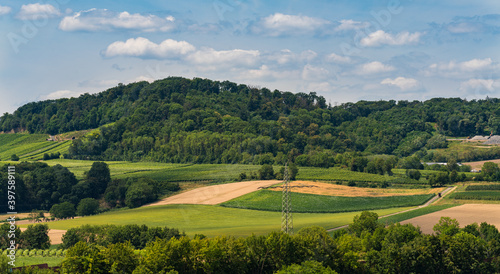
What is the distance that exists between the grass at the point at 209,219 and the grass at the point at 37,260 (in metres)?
22.3

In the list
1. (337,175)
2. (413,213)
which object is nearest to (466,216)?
(413,213)

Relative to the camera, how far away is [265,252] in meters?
56.8

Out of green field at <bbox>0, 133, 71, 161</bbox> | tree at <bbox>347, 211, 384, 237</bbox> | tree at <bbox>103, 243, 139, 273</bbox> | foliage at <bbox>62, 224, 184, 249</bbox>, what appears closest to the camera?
tree at <bbox>103, 243, 139, 273</bbox>

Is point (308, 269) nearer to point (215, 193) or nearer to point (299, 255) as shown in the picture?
point (299, 255)

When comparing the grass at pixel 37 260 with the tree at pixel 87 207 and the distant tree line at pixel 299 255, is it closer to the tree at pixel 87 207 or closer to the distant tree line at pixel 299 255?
the distant tree line at pixel 299 255

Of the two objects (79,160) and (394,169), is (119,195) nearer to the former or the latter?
(79,160)

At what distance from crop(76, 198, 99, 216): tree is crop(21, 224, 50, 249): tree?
36083 mm

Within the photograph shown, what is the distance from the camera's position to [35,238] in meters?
74.9

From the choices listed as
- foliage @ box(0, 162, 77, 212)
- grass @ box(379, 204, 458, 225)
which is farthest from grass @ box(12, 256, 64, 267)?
foliage @ box(0, 162, 77, 212)

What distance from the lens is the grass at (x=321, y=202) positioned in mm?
106938

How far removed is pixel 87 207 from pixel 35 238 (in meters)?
38.0

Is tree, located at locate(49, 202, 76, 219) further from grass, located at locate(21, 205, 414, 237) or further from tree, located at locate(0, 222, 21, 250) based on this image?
tree, located at locate(0, 222, 21, 250)

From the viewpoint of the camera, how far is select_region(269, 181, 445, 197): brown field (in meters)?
116

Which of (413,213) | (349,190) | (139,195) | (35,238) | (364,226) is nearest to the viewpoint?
(364,226)
